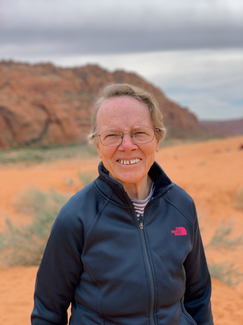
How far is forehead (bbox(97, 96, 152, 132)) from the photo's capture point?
1.74m

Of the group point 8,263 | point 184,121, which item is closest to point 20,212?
point 8,263

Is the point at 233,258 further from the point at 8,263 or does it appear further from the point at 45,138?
the point at 45,138

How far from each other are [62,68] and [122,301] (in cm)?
8816

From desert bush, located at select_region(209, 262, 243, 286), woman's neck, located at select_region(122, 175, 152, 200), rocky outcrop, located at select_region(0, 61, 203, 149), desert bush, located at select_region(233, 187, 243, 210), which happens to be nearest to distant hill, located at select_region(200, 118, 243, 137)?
rocky outcrop, located at select_region(0, 61, 203, 149)

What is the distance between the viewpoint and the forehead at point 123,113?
5.70 ft

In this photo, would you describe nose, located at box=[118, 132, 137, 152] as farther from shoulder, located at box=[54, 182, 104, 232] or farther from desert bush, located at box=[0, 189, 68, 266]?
desert bush, located at box=[0, 189, 68, 266]

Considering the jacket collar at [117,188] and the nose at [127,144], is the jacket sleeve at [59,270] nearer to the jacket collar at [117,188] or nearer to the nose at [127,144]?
the jacket collar at [117,188]

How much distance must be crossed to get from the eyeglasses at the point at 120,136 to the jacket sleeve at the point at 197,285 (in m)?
0.59

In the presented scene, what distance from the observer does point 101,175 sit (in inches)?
70.7

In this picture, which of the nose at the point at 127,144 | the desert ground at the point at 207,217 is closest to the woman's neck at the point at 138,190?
the nose at the point at 127,144

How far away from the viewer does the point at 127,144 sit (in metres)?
1.74

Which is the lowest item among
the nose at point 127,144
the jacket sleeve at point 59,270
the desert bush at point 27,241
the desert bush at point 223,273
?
the desert bush at point 223,273

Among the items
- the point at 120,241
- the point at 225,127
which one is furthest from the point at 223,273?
the point at 225,127

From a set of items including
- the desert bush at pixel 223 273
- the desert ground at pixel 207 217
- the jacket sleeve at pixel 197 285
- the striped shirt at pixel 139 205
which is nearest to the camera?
the striped shirt at pixel 139 205
